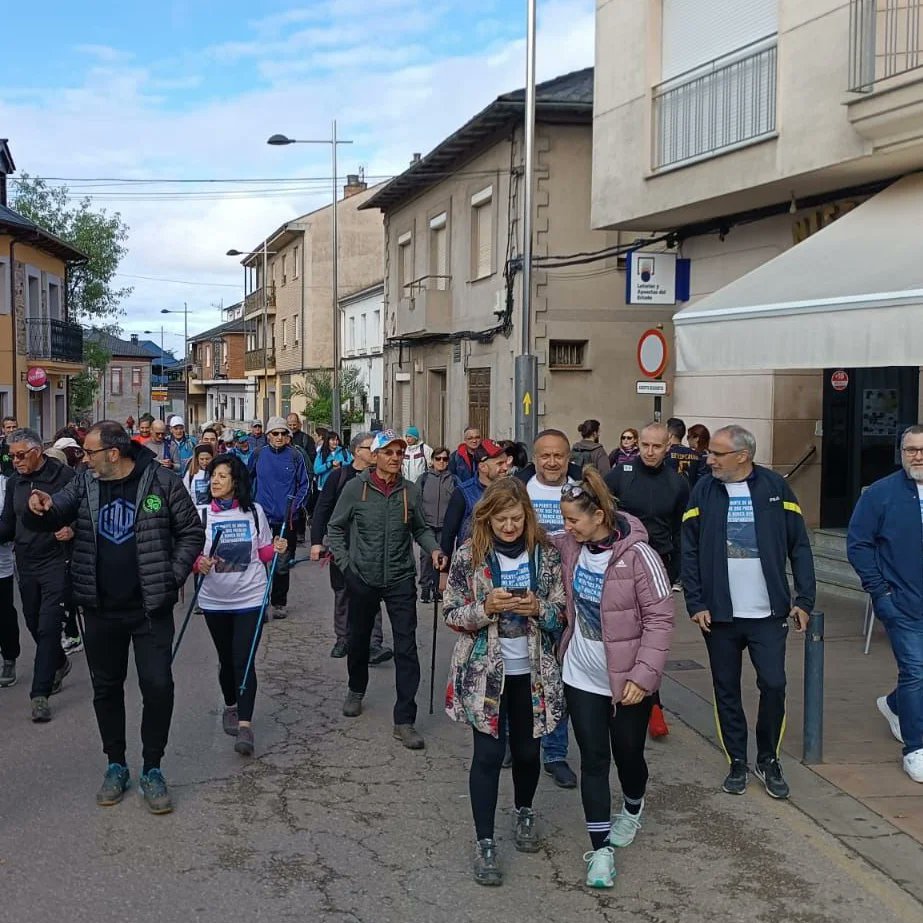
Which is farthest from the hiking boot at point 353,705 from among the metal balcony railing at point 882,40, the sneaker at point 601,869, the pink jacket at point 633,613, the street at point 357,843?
the metal balcony railing at point 882,40

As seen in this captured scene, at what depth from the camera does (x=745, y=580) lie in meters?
5.61

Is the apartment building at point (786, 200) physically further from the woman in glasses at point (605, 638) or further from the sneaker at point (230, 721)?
the sneaker at point (230, 721)

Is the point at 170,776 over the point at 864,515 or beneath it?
beneath

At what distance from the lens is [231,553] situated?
647cm

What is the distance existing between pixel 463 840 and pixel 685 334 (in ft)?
19.7

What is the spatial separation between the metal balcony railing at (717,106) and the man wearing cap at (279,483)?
559 cm

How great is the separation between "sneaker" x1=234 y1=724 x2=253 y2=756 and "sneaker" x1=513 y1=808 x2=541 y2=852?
194 cm

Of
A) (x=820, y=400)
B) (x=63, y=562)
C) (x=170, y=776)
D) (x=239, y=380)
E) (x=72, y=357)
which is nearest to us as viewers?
(x=170, y=776)

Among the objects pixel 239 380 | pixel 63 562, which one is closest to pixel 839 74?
pixel 63 562

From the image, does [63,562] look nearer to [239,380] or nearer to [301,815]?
[301,815]

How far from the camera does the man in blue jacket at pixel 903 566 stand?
5.98 metres

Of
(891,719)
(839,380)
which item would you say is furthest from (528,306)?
(891,719)

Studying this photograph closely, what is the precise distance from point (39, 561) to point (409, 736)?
2805 millimetres

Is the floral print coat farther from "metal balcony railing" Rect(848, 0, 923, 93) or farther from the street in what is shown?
"metal balcony railing" Rect(848, 0, 923, 93)
